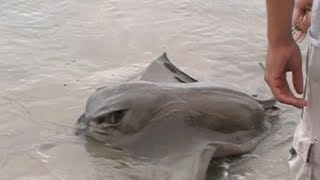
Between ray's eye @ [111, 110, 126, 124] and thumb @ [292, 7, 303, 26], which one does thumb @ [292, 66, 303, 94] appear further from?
ray's eye @ [111, 110, 126, 124]

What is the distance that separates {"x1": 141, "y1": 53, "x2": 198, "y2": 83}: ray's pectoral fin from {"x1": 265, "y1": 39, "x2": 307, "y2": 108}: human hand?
5.33ft

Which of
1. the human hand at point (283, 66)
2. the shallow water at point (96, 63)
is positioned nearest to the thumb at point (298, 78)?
the human hand at point (283, 66)

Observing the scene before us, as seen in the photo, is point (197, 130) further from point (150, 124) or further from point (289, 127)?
point (289, 127)

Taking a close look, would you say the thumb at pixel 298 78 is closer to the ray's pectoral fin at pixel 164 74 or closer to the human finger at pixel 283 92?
the human finger at pixel 283 92

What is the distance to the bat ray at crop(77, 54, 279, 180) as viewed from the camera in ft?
10.4

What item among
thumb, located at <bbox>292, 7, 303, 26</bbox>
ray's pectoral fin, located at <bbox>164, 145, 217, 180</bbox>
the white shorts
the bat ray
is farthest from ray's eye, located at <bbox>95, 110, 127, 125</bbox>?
the white shorts

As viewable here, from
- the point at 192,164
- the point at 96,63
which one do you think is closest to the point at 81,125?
the point at 192,164

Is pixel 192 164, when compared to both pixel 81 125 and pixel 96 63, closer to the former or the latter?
Result: pixel 81 125

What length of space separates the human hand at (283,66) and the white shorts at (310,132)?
0.13 feet

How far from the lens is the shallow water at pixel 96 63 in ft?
10.9

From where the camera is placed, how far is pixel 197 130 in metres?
3.24

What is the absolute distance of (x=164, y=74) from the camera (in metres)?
3.78

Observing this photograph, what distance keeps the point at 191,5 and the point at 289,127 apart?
7.34ft

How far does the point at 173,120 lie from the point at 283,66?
4.14 ft
